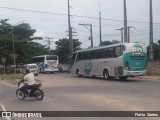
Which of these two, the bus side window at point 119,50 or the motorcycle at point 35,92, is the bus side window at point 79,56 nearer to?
the bus side window at point 119,50

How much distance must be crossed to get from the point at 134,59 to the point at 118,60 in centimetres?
141

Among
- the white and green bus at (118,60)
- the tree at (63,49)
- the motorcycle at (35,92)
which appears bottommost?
the motorcycle at (35,92)

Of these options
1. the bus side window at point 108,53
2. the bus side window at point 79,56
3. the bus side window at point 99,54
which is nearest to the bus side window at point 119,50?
the bus side window at point 108,53

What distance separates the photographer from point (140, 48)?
31297 millimetres

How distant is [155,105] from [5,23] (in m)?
59.7

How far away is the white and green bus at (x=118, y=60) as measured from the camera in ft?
101

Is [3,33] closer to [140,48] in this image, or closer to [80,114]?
[140,48]

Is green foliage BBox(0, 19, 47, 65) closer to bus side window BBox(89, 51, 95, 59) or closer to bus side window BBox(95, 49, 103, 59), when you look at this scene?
bus side window BBox(89, 51, 95, 59)

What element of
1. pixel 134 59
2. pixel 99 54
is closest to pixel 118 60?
pixel 134 59

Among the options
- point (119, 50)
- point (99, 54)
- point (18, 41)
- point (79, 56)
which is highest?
point (18, 41)

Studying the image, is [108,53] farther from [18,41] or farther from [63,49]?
[63,49]

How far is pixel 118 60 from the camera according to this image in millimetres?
31609

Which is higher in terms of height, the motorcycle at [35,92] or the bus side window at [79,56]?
the bus side window at [79,56]

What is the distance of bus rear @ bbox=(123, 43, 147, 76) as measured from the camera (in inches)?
1209
